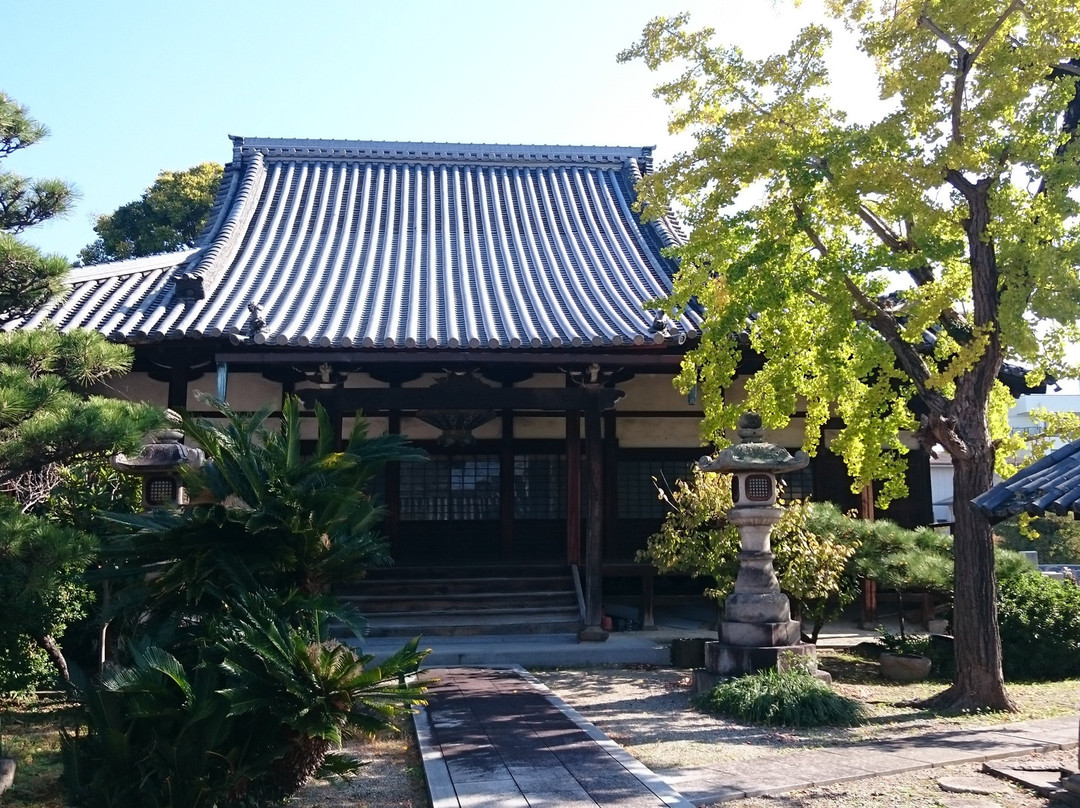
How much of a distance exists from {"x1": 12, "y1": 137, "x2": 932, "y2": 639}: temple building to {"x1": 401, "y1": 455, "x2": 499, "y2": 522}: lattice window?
0.08 ft

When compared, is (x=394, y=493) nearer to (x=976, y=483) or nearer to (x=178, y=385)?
(x=178, y=385)

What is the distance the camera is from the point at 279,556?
5.76 metres

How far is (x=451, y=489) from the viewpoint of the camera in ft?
46.1

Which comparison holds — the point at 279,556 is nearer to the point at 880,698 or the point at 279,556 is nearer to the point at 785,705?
the point at 785,705

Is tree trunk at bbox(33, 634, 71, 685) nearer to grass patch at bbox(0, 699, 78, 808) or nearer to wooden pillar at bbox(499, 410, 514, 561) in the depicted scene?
grass patch at bbox(0, 699, 78, 808)

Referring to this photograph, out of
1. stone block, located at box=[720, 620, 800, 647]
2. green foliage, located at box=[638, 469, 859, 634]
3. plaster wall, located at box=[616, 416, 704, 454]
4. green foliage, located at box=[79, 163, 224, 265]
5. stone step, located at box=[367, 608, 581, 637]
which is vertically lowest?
stone step, located at box=[367, 608, 581, 637]

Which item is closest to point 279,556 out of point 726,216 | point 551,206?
point 726,216

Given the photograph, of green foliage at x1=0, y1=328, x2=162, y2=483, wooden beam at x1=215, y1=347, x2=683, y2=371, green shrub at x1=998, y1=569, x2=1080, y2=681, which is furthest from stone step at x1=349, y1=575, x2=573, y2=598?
green foliage at x1=0, y1=328, x2=162, y2=483

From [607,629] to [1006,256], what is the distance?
23.1 ft

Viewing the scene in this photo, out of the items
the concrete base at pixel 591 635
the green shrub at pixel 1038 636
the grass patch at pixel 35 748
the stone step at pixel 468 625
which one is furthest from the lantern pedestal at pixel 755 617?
the grass patch at pixel 35 748

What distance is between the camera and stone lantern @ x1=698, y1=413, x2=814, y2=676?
885 cm

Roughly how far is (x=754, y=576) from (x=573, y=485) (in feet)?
12.6

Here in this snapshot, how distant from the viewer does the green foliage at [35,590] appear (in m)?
5.31

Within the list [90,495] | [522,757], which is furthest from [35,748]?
[522,757]
